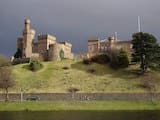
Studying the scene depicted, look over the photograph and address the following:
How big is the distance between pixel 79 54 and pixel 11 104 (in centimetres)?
6937

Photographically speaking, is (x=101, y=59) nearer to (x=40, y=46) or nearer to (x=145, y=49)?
(x=145, y=49)

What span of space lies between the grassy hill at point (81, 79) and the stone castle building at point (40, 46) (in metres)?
15.9

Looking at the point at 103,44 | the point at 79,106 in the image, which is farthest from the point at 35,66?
the point at 79,106

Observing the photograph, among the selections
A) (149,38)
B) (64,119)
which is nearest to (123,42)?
(149,38)

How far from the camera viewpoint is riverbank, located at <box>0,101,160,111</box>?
2581 inches

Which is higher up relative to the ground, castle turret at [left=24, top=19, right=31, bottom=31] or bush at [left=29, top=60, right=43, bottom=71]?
castle turret at [left=24, top=19, right=31, bottom=31]

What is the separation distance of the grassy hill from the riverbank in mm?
13380

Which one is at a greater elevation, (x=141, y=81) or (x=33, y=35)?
(x=33, y=35)

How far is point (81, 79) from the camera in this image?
97438mm

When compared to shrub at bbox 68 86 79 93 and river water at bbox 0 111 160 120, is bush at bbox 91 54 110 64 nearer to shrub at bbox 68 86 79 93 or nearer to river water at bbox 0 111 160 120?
shrub at bbox 68 86 79 93

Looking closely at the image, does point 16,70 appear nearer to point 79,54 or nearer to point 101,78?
point 101,78

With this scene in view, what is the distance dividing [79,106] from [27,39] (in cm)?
7356

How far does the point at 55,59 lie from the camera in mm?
124188

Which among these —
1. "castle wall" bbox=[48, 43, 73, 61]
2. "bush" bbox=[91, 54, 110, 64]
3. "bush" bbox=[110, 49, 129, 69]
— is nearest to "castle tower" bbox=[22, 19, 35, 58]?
"castle wall" bbox=[48, 43, 73, 61]
